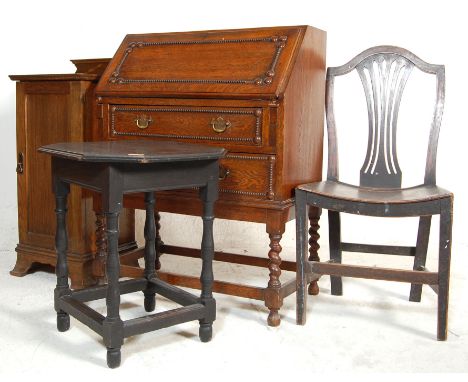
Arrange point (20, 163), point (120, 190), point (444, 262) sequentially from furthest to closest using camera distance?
point (20, 163), point (444, 262), point (120, 190)

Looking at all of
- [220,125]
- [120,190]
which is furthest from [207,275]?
[220,125]

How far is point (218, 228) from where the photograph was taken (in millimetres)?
5141

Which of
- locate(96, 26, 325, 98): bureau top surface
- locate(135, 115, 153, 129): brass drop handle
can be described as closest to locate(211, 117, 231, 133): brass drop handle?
locate(96, 26, 325, 98): bureau top surface

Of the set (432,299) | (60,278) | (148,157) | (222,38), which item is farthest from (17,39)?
(432,299)

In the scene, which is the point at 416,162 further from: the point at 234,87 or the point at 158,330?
the point at 158,330

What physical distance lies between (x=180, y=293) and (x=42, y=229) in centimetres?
130

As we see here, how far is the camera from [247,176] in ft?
11.2

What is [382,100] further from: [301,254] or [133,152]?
[133,152]

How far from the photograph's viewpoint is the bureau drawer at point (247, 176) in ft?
11.0

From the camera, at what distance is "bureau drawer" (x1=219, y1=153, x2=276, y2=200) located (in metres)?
3.35

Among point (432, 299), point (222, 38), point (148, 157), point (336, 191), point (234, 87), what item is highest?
point (222, 38)

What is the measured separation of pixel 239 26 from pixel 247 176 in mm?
1923

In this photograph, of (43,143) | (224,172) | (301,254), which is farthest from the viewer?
(43,143)

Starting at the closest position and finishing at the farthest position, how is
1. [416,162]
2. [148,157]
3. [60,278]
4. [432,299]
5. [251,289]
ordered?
1. [148,157]
2. [60,278]
3. [251,289]
4. [432,299]
5. [416,162]
